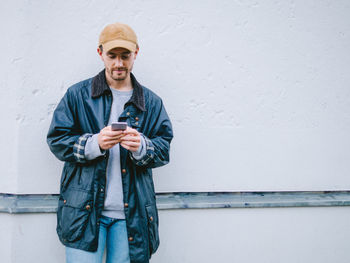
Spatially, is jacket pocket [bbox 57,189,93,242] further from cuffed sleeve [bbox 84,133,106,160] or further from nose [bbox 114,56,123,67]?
nose [bbox 114,56,123,67]

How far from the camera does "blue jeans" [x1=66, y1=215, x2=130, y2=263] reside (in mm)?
1971

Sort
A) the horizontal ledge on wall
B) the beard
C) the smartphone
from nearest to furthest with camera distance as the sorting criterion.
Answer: the smartphone, the beard, the horizontal ledge on wall

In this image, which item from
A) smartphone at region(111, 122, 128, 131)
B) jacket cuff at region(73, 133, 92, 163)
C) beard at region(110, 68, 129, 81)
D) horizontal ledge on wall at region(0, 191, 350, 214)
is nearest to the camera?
smartphone at region(111, 122, 128, 131)

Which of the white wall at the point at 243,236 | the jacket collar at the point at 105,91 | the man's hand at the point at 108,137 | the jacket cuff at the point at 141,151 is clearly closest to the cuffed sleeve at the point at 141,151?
the jacket cuff at the point at 141,151

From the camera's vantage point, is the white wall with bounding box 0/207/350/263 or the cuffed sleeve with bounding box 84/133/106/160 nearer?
the cuffed sleeve with bounding box 84/133/106/160

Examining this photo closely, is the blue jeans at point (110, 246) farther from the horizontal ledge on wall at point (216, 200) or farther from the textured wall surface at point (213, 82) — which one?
the textured wall surface at point (213, 82)

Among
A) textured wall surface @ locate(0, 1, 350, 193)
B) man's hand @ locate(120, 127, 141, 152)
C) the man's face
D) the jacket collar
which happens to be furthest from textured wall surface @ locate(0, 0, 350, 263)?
man's hand @ locate(120, 127, 141, 152)

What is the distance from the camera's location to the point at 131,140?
1.88 metres

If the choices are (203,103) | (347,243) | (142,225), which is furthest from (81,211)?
(347,243)

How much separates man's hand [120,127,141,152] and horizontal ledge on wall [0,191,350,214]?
889 millimetres

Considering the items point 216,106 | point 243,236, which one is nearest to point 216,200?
point 243,236

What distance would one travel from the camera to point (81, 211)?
1919 mm

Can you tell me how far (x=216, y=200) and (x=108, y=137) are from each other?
1347 mm

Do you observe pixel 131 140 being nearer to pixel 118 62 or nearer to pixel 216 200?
pixel 118 62
